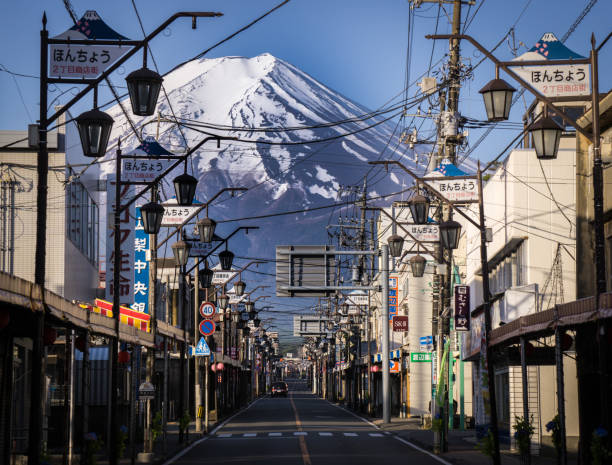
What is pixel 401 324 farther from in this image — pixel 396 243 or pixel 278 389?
pixel 278 389

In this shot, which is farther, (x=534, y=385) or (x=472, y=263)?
(x=472, y=263)

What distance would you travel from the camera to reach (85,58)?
1655 centimetres

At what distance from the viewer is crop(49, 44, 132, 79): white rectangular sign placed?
1656cm

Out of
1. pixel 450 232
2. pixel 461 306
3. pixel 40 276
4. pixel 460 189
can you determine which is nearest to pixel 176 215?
pixel 460 189

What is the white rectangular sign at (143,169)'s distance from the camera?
1056 inches

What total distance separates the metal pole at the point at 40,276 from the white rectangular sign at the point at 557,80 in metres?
8.49

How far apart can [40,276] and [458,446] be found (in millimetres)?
22972

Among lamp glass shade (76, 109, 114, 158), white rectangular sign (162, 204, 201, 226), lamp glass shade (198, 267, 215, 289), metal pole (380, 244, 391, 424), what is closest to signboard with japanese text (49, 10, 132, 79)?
lamp glass shade (76, 109, 114, 158)

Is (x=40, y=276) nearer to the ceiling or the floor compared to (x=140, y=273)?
nearer to the floor

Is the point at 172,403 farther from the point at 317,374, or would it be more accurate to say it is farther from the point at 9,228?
the point at 317,374

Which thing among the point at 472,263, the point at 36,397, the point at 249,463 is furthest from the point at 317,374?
the point at 36,397

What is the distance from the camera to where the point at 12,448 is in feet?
78.2

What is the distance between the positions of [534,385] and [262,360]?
140 meters

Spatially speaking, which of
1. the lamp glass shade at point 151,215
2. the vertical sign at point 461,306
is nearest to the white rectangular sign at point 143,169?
the lamp glass shade at point 151,215
